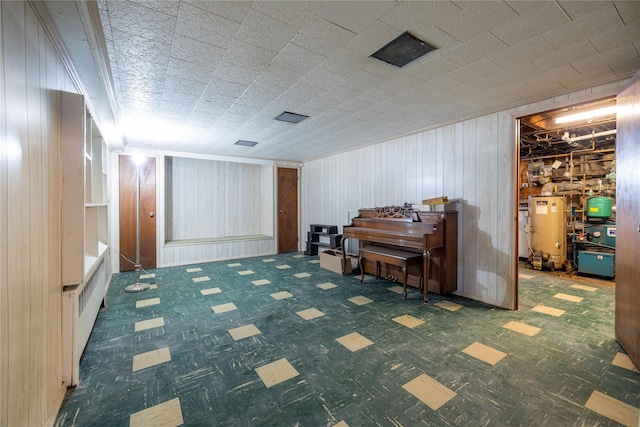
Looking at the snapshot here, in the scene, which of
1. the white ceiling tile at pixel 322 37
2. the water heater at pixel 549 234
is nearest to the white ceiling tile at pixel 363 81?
the white ceiling tile at pixel 322 37

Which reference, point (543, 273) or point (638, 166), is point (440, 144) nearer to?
point (638, 166)

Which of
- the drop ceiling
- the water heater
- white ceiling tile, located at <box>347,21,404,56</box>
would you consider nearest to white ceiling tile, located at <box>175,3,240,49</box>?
the drop ceiling

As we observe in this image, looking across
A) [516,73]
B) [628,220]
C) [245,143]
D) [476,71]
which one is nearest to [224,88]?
[476,71]

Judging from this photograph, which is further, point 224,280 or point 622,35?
point 224,280

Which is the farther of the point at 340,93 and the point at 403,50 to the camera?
the point at 340,93

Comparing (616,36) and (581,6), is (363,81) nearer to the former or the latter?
(581,6)

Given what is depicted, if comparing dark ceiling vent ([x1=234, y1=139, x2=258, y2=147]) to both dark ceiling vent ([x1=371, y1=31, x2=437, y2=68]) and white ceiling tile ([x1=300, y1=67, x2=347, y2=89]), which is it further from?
dark ceiling vent ([x1=371, y1=31, x2=437, y2=68])

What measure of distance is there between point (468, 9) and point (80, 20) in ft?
7.15

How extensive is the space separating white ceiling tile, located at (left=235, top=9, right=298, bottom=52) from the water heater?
18.6 feet

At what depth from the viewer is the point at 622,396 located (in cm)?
175

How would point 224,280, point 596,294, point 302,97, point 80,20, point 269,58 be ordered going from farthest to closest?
point 224,280 < point 596,294 < point 302,97 < point 269,58 < point 80,20

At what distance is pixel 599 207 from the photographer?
4895 millimetres

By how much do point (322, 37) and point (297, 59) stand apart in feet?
1.15

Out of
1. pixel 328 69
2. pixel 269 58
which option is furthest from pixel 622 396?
pixel 269 58
